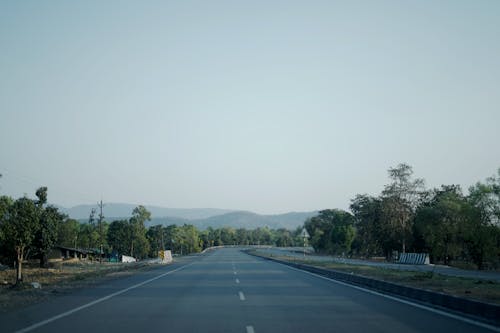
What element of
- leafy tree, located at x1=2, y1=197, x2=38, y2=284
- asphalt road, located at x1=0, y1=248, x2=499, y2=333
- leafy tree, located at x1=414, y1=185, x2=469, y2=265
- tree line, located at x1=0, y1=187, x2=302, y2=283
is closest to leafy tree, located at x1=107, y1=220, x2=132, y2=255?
tree line, located at x1=0, y1=187, x2=302, y2=283

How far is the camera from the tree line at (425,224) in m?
54.1

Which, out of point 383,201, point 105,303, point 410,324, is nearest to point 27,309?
point 105,303

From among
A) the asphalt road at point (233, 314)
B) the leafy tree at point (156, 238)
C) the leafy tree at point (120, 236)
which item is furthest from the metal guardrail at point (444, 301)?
the leafy tree at point (156, 238)

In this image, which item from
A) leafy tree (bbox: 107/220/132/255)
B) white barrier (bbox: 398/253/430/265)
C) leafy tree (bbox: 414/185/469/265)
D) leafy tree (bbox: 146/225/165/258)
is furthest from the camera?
leafy tree (bbox: 146/225/165/258)

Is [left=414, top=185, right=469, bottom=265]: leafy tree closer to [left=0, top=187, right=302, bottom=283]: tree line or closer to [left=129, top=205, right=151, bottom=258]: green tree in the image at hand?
[left=0, top=187, right=302, bottom=283]: tree line

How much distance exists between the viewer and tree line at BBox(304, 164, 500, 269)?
54094 millimetres

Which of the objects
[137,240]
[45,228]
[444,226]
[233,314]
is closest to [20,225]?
[45,228]

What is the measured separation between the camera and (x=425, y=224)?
66500mm

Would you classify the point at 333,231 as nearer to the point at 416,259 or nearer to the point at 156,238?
the point at 156,238

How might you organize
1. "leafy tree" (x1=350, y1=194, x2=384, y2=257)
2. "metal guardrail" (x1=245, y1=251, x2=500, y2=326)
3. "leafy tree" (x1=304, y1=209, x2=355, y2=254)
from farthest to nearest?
"leafy tree" (x1=304, y1=209, x2=355, y2=254) < "leafy tree" (x1=350, y1=194, x2=384, y2=257) < "metal guardrail" (x1=245, y1=251, x2=500, y2=326)

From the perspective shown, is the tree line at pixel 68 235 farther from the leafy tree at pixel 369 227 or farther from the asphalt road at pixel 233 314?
the leafy tree at pixel 369 227

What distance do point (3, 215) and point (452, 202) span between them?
53162 millimetres

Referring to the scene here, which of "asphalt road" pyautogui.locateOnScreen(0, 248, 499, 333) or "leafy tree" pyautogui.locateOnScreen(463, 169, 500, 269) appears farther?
"leafy tree" pyautogui.locateOnScreen(463, 169, 500, 269)

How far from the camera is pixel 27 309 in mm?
14695
